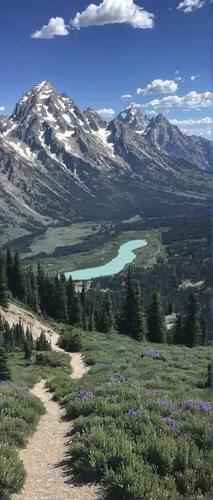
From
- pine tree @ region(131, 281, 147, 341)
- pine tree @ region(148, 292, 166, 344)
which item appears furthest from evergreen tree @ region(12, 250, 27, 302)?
pine tree @ region(148, 292, 166, 344)

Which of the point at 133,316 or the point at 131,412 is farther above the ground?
the point at 131,412

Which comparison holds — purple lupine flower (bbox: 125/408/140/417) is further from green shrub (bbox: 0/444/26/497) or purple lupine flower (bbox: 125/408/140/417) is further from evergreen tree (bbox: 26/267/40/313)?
evergreen tree (bbox: 26/267/40/313)

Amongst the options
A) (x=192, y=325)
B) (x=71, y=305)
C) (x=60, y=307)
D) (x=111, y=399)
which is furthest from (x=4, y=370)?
(x=71, y=305)

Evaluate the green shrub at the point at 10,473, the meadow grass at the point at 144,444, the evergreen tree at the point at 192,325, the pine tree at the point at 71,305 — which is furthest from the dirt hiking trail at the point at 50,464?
the pine tree at the point at 71,305

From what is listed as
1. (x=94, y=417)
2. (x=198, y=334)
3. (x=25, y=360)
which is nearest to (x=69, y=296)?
(x=198, y=334)

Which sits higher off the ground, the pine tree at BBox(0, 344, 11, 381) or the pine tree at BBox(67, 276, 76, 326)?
the pine tree at BBox(0, 344, 11, 381)

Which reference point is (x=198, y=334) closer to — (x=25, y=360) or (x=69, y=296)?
(x=69, y=296)

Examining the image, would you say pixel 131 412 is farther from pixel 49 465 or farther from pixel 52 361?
pixel 52 361

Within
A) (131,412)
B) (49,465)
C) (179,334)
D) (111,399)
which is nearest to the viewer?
(49,465)
